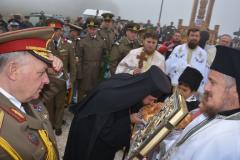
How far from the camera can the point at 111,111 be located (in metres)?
2.81

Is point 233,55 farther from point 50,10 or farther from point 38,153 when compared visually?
point 50,10

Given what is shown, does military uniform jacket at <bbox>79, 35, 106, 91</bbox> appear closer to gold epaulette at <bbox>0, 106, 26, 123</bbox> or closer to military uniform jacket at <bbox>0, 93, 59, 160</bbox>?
military uniform jacket at <bbox>0, 93, 59, 160</bbox>

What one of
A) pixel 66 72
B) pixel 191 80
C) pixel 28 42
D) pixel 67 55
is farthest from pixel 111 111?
pixel 67 55

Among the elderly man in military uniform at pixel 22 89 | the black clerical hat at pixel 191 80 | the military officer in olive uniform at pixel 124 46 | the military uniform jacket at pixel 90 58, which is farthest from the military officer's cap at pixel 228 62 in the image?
the military uniform jacket at pixel 90 58

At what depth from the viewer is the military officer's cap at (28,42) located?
1.78 metres

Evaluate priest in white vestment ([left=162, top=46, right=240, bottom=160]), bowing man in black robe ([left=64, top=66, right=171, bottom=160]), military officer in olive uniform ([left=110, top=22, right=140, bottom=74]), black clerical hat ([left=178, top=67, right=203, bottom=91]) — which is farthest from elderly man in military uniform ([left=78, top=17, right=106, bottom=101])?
priest in white vestment ([left=162, top=46, right=240, bottom=160])

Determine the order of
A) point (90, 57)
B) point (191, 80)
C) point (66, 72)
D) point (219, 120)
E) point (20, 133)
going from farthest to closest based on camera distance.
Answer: point (90, 57), point (66, 72), point (191, 80), point (219, 120), point (20, 133)

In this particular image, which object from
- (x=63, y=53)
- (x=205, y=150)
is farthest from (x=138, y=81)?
(x=63, y=53)

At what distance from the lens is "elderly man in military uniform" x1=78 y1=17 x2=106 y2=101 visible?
6992 mm

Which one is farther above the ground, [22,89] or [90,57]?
[22,89]

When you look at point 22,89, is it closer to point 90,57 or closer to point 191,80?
point 191,80

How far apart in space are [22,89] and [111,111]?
1142mm

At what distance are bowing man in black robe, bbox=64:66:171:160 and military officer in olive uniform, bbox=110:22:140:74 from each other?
3699 millimetres

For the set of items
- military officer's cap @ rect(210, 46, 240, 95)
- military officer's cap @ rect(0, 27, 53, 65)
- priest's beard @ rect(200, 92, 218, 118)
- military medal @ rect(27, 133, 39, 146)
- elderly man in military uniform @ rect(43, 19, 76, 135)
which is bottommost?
elderly man in military uniform @ rect(43, 19, 76, 135)
